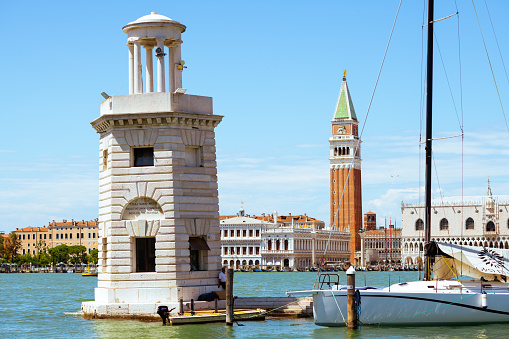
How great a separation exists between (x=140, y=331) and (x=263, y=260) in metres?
126

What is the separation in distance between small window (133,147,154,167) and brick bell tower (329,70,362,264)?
121m

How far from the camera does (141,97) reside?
24484 mm

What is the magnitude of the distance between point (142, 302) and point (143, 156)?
4147 millimetres

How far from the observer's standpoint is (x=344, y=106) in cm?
15488

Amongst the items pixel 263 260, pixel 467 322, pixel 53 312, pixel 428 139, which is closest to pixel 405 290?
pixel 467 322

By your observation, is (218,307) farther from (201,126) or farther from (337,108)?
(337,108)

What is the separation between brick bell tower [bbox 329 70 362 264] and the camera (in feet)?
482

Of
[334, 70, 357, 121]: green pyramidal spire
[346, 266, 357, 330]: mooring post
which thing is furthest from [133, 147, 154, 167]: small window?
[334, 70, 357, 121]: green pyramidal spire

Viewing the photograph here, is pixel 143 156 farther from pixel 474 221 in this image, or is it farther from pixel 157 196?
pixel 474 221

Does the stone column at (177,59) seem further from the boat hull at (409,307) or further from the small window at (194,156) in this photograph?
the boat hull at (409,307)

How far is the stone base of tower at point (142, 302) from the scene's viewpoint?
938 inches

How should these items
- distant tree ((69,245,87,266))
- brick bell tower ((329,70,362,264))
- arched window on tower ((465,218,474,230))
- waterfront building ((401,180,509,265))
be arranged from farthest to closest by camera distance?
1. brick bell tower ((329,70,362,264))
2. distant tree ((69,245,87,266))
3. arched window on tower ((465,218,474,230))
4. waterfront building ((401,180,509,265))

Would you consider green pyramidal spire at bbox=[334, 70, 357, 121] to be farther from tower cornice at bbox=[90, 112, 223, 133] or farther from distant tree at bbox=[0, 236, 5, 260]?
tower cornice at bbox=[90, 112, 223, 133]

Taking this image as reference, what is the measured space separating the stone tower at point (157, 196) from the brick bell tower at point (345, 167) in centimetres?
12007
